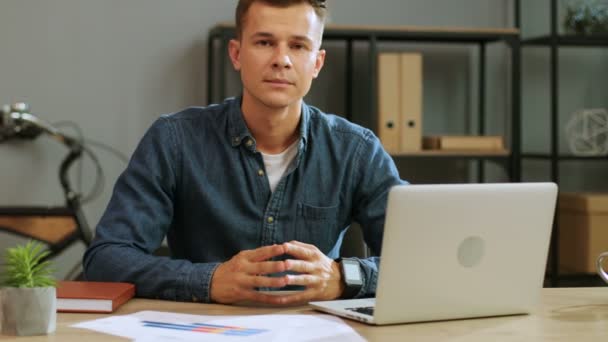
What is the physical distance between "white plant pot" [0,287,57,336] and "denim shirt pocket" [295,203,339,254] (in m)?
0.75

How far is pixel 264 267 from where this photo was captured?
1.48m

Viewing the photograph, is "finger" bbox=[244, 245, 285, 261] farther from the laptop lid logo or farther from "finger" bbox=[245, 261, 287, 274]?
the laptop lid logo

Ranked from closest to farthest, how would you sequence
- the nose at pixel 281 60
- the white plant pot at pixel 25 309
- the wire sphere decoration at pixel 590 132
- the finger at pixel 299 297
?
the white plant pot at pixel 25 309 < the finger at pixel 299 297 < the nose at pixel 281 60 < the wire sphere decoration at pixel 590 132

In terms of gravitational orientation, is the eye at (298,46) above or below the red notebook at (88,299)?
above

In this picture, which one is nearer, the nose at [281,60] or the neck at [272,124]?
the nose at [281,60]

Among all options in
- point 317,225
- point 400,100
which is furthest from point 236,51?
point 400,100

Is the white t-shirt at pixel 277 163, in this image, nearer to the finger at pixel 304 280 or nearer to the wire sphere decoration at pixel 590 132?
the finger at pixel 304 280

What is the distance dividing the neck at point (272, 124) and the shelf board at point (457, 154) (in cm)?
161

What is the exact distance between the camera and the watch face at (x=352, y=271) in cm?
155

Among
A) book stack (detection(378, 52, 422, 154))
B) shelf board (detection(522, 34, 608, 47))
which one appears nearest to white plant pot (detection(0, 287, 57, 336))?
book stack (detection(378, 52, 422, 154))

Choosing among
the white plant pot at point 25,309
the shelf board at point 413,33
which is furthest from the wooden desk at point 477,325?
the shelf board at point 413,33

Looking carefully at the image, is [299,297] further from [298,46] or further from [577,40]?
[577,40]

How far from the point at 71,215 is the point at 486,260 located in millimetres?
2119

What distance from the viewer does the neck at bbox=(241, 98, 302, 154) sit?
189cm
